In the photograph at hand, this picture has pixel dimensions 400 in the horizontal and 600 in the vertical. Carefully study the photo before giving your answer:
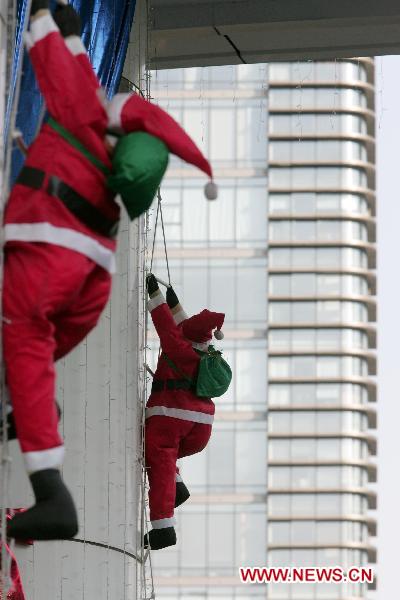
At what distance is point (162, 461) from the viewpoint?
31.2 ft

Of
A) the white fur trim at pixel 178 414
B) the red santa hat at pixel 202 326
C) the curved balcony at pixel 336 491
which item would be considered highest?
the curved balcony at pixel 336 491

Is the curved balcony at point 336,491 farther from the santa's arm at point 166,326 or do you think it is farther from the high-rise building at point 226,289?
the santa's arm at point 166,326

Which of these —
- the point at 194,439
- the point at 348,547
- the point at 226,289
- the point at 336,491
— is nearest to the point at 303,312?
the point at 226,289

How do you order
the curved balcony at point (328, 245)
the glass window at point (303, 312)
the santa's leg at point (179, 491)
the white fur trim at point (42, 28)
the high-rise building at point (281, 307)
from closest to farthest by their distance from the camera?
the white fur trim at point (42, 28), the santa's leg at point (179, 491), the high-rise building at point (281, 307), the glass window at point (303, 312), the curved balcony at point (328, 245)

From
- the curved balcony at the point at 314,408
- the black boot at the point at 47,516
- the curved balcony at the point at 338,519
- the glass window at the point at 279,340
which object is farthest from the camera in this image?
the glass window at the point at 279,340

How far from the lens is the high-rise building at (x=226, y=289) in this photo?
132ft

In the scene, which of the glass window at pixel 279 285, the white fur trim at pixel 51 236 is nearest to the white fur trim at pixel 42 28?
the white fur trim at pixel 51 236

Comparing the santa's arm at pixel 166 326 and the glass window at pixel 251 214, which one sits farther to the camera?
the glass window at pixel 251 214

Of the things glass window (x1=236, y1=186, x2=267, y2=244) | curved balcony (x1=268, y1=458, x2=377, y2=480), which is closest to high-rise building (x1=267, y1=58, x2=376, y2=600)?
curved balcony (x1=268, y1=458, x2=377, y2=480)

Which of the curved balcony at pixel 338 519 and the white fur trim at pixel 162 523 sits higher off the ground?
the curved balcony at pixel 338 519

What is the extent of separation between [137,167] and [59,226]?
285 mm

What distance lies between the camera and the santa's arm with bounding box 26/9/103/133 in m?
5.32

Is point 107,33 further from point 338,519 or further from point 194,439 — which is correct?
point 338,519

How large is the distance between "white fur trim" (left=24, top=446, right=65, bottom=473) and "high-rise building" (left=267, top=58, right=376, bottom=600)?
3432 cm
